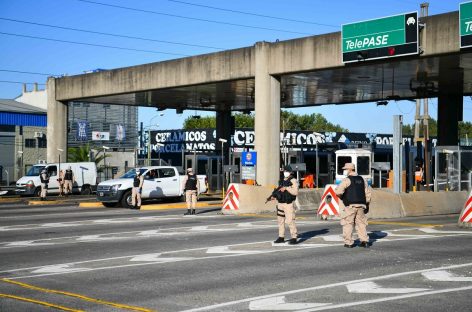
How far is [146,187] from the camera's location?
102 ft

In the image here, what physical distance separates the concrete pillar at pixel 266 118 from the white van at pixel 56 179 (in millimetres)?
14194

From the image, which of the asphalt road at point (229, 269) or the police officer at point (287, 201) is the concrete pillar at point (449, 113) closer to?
the asphalt road at point (229, 269)

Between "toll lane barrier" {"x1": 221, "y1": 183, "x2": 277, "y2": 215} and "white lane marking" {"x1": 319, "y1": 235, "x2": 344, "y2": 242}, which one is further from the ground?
"toll lane barrier" {"x1": 221, "y1": 183, "x2": 277, "y2": 215}

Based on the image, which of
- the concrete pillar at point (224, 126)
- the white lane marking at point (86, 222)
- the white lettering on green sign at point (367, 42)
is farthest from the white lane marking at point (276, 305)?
the concrete pillar at point (224, 126)

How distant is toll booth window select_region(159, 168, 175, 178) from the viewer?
32.0m

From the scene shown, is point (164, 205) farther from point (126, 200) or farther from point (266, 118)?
point (266, 118)

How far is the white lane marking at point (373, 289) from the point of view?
31.8ft

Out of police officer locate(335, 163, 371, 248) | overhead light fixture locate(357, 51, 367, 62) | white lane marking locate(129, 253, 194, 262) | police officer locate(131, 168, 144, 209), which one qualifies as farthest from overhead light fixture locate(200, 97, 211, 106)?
white lane marking locate(129, 253, 194, 262)

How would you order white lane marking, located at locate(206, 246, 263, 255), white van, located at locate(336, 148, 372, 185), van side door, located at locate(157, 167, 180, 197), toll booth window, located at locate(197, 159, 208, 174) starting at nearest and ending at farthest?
white lane marking, located at locate(206, 246, 263, 255)
van side door, located at locate(157, 167, 180, 197)
white van, located at locate(336, 148, 372, 185)
toll booth window, located at locate(197, 159, 208, 174)

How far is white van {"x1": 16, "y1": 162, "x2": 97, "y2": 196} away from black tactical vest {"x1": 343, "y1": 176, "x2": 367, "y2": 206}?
28202 millimetres

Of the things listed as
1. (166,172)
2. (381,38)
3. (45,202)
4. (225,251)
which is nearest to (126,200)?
(166,172)

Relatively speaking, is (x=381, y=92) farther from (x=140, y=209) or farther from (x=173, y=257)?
(x=173, y=257)

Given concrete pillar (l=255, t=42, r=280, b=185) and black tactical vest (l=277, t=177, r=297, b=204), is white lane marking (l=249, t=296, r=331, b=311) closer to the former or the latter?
black tactical vest (l=277, t=177, r=297, b=204)

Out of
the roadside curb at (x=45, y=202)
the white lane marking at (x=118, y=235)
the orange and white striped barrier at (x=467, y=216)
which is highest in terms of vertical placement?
the orange and white striped barrier at (x=467, y=216)
